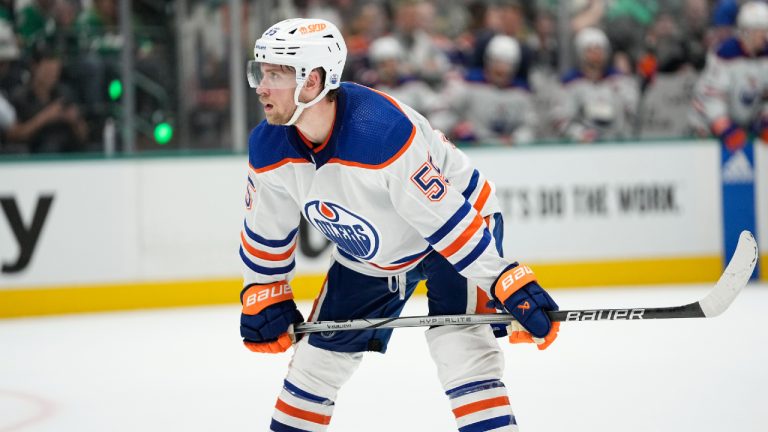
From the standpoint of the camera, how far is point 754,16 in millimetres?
6844

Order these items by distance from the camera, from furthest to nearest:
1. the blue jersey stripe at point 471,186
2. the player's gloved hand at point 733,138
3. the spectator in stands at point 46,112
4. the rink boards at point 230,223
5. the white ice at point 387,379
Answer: the player's gloved hand at point 733,138, the spectator in stands at point 46,112, the rink boards at point 230,223, the white ice at point 387,379, the blue jersey stripe at point 471,186

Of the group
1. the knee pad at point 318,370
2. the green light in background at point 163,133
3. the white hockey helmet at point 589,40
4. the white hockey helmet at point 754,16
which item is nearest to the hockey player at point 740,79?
the white hockey helmet at point 754,16

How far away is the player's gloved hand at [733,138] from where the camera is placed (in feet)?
21.4

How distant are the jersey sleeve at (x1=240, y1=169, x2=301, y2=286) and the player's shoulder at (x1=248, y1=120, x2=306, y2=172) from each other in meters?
0.04

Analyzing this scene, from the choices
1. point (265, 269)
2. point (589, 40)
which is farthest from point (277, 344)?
point (589, 40)

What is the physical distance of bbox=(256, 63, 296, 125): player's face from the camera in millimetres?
2373

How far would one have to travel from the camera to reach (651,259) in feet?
21.4

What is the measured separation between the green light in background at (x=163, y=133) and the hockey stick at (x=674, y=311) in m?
3.89

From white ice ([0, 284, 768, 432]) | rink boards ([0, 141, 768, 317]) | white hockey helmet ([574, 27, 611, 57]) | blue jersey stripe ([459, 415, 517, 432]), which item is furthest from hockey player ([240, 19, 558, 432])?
white hockey helmet ([574, 27, 611, 57])

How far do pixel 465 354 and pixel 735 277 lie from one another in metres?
0.59

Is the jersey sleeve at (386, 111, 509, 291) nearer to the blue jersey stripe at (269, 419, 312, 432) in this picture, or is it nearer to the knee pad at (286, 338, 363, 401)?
the knee pad at (286, 338, 363, 401)

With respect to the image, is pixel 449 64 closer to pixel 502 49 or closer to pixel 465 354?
pixel 502 49

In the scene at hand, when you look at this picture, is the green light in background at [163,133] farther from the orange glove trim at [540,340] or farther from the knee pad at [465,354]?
the orange glove trim at [540,340]

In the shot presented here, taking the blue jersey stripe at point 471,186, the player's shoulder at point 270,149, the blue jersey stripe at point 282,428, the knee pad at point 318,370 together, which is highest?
the player's shoulder at point 270,149
